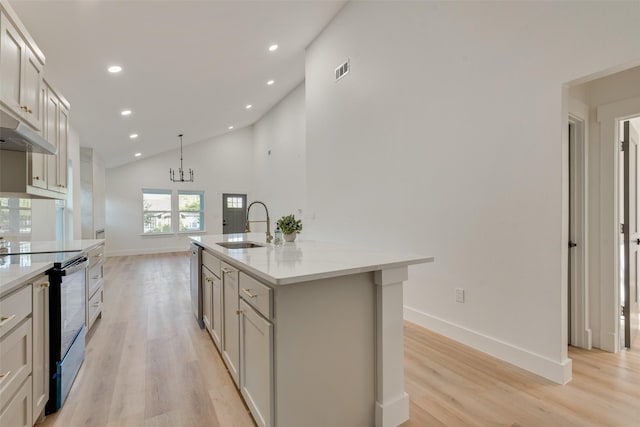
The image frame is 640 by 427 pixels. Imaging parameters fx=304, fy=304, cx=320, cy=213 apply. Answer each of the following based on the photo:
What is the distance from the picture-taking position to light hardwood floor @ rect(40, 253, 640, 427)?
172 centimetres

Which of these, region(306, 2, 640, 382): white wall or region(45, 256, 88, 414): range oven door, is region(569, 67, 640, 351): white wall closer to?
region(306, 2, 640, 382): white wall

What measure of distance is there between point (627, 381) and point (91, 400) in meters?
3.50

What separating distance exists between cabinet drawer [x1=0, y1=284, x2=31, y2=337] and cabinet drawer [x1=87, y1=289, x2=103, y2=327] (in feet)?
4.88

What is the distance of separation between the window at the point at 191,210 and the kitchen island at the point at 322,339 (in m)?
8.42

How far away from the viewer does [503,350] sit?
237 cm

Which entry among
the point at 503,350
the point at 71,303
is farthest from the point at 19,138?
→ the point at 503,350

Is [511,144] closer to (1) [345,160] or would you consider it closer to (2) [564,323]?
(2) [564,323]

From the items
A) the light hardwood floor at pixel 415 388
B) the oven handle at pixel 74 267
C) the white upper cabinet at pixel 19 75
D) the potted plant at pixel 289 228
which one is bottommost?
the light hardwood floor at pixel 415 388

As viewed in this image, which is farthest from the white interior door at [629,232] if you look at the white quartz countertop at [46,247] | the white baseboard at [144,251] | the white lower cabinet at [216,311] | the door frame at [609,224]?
the white baseboard at [144,251]

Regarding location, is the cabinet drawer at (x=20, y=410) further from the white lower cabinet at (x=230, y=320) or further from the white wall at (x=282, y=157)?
the white wall at (x=282, y=157)

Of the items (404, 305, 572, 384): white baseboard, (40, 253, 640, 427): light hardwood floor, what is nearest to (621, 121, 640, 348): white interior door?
(40, 253, 640, 427): light hardwood floor

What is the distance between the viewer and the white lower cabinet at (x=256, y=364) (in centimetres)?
141

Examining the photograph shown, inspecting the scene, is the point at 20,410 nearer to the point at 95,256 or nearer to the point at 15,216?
the point at 95,256

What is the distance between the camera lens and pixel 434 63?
293 centimetres
